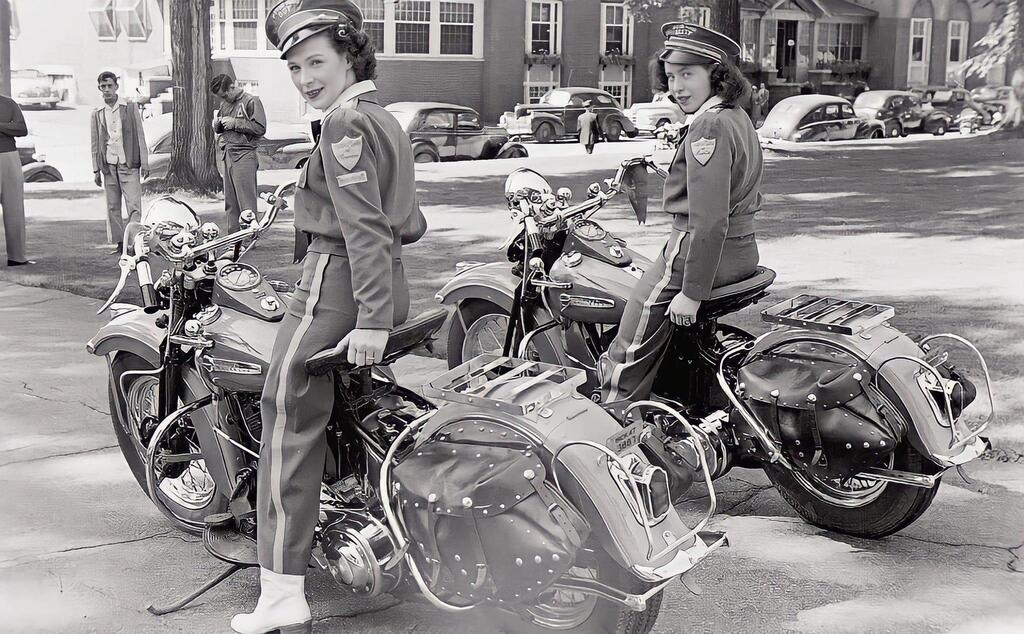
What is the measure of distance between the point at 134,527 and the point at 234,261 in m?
1.18

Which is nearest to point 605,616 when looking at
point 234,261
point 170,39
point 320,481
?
point 320,481

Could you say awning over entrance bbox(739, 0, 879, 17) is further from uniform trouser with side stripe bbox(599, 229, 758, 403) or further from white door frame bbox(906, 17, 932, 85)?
uniform trouser with side stripe bbox(599, 229, 758, 403)

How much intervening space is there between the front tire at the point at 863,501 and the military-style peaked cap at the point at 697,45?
147cm

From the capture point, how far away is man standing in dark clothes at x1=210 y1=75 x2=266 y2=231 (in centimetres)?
762

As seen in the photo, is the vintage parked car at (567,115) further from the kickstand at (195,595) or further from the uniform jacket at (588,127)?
the kickstand at (195,595)

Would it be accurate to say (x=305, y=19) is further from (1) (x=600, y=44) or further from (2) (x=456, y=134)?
(2) (x=456, y=134)

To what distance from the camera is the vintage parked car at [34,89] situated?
924cm

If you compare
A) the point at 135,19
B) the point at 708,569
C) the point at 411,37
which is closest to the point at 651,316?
the point at 708,569

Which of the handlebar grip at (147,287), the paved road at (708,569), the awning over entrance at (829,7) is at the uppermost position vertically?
the awning over entrance at (829,7)

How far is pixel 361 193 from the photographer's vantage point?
2.98 metres

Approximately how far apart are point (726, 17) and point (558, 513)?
11.4 ft

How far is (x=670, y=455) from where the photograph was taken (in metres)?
3.32

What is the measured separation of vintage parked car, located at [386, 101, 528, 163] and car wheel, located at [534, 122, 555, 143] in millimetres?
292

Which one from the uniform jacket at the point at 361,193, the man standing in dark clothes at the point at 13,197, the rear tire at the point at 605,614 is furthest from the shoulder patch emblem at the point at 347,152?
the man standing in dark clothes at the point at 13,197
